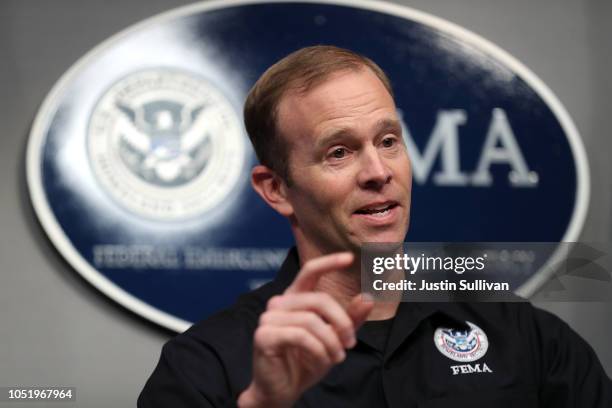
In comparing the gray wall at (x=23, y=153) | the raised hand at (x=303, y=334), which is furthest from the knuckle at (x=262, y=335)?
the gray wall at (x=23, y=153)

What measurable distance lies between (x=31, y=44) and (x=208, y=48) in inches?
13.0

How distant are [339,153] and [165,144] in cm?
60

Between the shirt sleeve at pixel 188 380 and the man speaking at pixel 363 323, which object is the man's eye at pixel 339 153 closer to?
the man speaking at pixel 363 323

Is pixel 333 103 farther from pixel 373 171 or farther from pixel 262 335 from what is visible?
pixel 262 335

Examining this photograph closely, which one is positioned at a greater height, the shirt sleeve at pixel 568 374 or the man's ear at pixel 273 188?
the man's ear at pixel 273 188

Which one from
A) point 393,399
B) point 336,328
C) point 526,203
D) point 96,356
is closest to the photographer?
point 336,328

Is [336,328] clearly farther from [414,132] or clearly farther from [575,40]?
[575,40]

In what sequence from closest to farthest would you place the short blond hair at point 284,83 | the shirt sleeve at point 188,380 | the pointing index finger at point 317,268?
the pointing index finger at point 317,268
the shirt sleeve at point 188,380
the short blond hair at point 284,83

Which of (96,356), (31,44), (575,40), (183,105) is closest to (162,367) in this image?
(96,356)

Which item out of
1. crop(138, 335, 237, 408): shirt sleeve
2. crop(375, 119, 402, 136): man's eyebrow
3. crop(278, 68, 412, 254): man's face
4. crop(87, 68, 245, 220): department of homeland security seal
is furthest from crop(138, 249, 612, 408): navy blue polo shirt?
crop(87, 68, 245, 220): department of homeland security seal

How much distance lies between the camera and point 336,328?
0.76 meters

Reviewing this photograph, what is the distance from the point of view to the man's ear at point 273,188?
1171 millimetres

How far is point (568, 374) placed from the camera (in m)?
1.10

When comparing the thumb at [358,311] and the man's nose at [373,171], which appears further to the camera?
the man's nose at [373,171]
